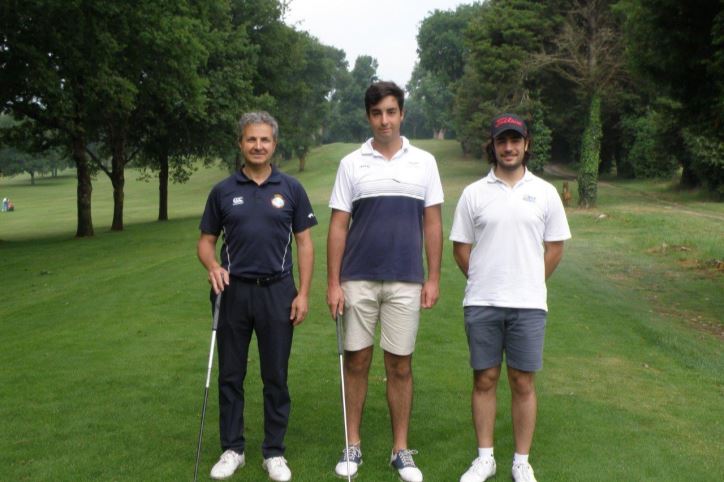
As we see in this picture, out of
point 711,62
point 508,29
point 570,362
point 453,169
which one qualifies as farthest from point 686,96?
point 453,169

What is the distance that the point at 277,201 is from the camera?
4.89 meters

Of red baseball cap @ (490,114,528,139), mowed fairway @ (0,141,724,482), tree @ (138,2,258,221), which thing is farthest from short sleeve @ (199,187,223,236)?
tree @ (138,2,258,221)

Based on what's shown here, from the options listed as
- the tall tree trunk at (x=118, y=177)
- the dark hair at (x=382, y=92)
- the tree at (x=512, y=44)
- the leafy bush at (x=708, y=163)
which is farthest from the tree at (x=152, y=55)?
the leafy bush at (x=708, y=163)

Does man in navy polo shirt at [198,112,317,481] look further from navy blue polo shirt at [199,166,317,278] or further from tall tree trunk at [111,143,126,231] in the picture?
tall tree trunk at [111,143,126,231]

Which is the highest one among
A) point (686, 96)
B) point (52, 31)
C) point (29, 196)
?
point (52, 31)

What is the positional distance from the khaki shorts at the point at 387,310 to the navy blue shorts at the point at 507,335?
0.37 m

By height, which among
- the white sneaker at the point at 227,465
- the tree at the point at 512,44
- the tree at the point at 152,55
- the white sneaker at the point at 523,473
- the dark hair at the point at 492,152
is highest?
the tree at the point at 512,44

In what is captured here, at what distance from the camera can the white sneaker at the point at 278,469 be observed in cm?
487

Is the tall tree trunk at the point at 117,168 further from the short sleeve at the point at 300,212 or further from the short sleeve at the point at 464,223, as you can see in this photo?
the short sleeve at the point at 464,223

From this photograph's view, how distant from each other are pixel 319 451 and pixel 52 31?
1929cm

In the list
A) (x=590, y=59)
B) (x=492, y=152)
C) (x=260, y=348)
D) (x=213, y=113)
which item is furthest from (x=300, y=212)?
(x=590, y=59)

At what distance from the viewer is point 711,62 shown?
1122cm

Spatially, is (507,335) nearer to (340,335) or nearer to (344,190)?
(340,335)

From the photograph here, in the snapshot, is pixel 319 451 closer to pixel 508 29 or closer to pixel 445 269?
pixel 445 269
